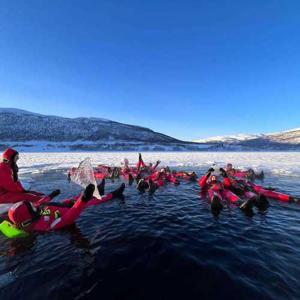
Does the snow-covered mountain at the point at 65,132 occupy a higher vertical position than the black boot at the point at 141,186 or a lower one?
higher

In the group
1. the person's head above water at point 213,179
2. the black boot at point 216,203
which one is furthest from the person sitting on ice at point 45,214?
the person's head above water at point 213,179

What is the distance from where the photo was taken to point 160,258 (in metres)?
5.97

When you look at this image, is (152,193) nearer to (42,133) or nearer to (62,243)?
(62,243)

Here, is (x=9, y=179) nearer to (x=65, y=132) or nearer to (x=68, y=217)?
(x=68, y=217)

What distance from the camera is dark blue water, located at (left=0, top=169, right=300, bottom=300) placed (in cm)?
468

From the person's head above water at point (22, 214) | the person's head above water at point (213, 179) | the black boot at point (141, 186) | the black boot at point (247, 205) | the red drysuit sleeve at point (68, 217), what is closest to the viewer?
the person's head above water at point (22, 214)

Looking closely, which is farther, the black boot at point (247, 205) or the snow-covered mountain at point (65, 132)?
the snow-covered mountain at point (65, 132)

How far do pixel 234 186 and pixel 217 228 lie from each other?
5.50m

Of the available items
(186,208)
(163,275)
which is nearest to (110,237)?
(163,275)

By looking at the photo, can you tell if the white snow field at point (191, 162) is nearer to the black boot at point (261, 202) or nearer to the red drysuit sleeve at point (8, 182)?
the black boot at point (261, 202)

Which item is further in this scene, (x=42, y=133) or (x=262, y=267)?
(x=42, y=133)

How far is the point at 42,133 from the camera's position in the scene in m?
121

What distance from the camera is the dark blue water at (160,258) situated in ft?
15.4

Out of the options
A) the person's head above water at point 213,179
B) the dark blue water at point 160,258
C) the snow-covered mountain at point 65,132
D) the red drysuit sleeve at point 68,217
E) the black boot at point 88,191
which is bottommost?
the dark blue water at point 160,258
